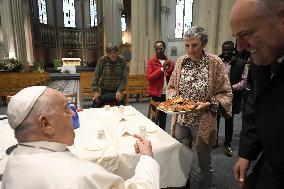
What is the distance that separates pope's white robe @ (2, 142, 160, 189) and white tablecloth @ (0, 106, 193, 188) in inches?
32.2

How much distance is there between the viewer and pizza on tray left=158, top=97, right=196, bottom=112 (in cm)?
228

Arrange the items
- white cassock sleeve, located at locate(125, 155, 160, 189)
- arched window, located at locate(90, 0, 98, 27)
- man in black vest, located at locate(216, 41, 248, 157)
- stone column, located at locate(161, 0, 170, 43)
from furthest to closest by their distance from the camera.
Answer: arched window, located at locate(90, 0, 98, 27), stone column, located at locate(161, 0, 170, 43), man in black vest, located at locate(216, 41, 248, 157), white cassock sleeve, located at locate(125, 155, 160, 189)

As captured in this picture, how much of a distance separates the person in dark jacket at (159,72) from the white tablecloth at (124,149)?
5.59ft

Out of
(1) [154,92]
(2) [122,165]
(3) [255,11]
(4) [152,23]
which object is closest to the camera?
(3) [255,11]

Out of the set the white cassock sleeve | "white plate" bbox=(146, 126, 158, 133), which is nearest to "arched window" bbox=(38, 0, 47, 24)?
"white plate" bbox=(146, 126, 158, 133)

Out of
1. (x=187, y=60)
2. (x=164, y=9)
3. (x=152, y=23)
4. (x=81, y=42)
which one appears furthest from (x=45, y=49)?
(x=187, y=60)

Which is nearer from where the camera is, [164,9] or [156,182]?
[156,182]

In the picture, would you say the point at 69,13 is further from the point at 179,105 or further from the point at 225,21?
Answer: the point at 179,105

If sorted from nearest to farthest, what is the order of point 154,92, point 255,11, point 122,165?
point 255,11 < point 122,165 < point 154,92

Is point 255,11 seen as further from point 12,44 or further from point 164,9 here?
point 12,44

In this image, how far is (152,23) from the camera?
41.3 ft

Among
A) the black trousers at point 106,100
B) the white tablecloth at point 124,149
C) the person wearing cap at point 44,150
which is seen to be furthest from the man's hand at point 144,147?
the black trousers at point 106,100

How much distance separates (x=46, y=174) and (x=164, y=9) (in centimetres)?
1758

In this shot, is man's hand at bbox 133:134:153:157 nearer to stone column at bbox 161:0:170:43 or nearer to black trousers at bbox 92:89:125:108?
black trousers at bbox 92:89:125:108
